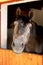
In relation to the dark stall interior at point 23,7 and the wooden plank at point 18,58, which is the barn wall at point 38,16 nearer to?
the dark stall interior at point 23,7

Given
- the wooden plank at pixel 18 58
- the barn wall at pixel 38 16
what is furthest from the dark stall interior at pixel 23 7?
the wooden plank at pixel 18 58

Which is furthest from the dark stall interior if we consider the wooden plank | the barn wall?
the wooden plank

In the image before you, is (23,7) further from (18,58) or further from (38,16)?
(18,58)

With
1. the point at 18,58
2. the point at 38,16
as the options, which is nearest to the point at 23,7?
the point at 38,16

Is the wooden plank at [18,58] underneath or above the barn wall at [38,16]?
underneath

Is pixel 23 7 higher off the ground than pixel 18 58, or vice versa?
pixel 23 7

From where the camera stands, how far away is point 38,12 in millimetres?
1438

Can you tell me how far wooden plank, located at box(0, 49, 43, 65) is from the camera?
4.61 ft

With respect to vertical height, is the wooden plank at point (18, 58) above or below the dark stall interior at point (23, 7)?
below

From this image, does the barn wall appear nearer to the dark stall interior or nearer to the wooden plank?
the dark stall interior

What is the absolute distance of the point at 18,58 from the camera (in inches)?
59.5

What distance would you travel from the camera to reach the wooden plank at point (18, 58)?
141 cm

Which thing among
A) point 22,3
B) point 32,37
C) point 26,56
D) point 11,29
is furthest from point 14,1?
point 26,56

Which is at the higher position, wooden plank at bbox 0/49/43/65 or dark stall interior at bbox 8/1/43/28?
dark stall interior at bbox 8/1/43/28
